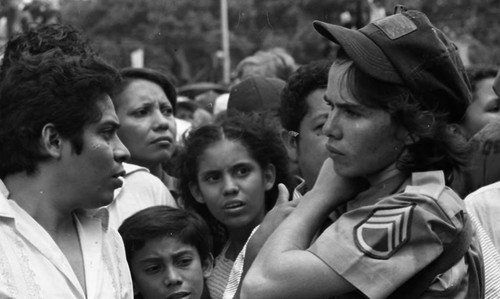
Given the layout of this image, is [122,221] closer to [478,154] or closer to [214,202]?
[214,202]

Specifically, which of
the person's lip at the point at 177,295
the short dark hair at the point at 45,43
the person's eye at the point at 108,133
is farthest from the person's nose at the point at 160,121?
the person's eye at the point at 108,133

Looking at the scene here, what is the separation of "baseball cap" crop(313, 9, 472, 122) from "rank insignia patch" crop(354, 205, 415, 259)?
33cm

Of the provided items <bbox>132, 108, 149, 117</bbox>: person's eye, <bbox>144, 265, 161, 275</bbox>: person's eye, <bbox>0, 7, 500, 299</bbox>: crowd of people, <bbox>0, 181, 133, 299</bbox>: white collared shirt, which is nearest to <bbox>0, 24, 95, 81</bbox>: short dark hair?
<bbox>0, 7, 500, 299</bbox>: crowd of people

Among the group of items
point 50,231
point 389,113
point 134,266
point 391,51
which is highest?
point 391,51

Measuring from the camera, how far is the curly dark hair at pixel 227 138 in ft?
15.6

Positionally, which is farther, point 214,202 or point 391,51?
point 214,202

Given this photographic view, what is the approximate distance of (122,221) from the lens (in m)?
4.33

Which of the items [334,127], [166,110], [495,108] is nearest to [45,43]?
[334,127]

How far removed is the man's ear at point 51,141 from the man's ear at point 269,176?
1.74 meters

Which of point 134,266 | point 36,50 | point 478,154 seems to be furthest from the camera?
point 478,154

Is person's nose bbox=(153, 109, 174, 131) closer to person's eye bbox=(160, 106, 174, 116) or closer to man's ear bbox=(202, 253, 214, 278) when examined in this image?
person's eye bbox=(160, 106, 174, 116)

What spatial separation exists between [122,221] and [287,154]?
100 cm

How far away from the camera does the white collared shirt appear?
2.91 meters

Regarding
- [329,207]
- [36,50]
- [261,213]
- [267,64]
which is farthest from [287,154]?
[267,64]
